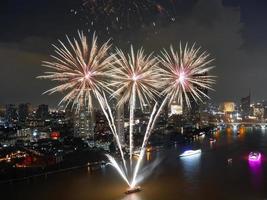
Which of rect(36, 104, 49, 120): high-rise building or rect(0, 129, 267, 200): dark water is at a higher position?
rect(36, 104, 49, 120): high-rise building

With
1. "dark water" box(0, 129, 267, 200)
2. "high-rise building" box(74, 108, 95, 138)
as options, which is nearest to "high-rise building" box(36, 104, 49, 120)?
"high-rise building" box(74, 108, 95, 138)

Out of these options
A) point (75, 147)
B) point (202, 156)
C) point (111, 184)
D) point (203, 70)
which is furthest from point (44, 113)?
point (203, 70)

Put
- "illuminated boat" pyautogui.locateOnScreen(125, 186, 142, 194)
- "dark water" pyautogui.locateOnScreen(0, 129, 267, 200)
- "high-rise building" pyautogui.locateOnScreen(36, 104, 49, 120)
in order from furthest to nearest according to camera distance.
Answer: "high-rise building" pyautogui.locateOnScreen(36, 104, 49, 120) → "dark water" pyautogui.locateOnScreen(0, 129, 267, 200) → "illuminated boat" pyautogui.locateOnScreen(125, 186, 142, 194)

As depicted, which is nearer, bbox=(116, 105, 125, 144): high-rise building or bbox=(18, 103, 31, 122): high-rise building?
bbox=(116, 105, 125, 144): high-rise building

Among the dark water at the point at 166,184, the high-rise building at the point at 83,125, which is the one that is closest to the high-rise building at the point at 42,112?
the high-rise building at the point at 83,125

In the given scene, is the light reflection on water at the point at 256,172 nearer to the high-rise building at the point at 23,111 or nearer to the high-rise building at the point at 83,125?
the high-rise building at the point at 83,125

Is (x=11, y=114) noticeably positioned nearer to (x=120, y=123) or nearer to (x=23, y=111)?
(x=23, y=111)

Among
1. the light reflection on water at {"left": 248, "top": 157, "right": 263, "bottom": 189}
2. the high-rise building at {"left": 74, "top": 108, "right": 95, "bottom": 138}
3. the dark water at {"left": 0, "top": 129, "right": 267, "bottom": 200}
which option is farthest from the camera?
the high-rise building at {"left": 74, "top": 108, "right": 95, "bottom": 138}

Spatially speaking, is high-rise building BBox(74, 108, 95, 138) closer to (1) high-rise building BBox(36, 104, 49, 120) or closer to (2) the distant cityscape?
(2) the distant cityscape

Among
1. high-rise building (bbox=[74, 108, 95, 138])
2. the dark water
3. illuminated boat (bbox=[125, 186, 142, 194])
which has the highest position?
high-rise building (bbox=[74, 108, 95, 138])

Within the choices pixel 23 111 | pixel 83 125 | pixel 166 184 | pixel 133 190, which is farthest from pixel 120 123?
pixel 23 111
